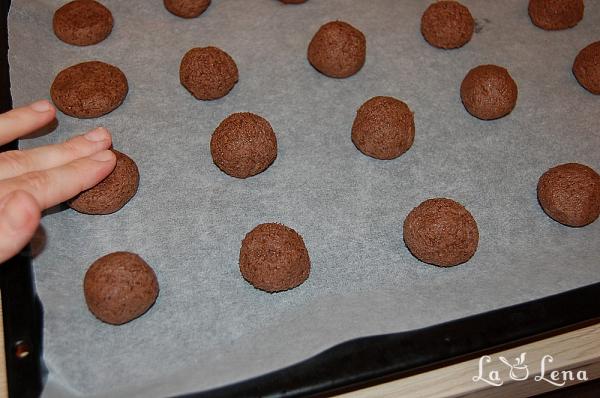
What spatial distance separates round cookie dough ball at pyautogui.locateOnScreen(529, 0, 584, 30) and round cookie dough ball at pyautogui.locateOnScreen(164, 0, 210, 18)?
58.6 inches

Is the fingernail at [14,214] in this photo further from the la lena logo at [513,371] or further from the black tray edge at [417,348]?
the la lena logo at [513,371]

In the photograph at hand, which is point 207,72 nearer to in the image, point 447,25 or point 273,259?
point 273,259

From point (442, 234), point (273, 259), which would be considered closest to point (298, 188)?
point (273, 259)

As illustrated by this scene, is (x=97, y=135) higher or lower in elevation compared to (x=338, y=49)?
lower

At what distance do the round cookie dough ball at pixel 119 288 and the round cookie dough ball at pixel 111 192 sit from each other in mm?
233

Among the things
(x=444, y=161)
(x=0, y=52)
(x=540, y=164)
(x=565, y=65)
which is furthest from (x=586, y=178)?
(x=0, y=52)

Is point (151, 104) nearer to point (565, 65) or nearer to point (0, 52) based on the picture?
point (0, 52)

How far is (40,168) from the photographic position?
6.25 ft

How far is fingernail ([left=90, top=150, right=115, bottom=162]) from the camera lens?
6.55 ft

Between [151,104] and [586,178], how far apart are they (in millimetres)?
1665

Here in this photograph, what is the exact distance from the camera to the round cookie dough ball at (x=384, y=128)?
87.4 inches

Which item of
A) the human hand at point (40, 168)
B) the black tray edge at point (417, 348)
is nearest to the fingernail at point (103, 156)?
the human hand at point (40, 168)

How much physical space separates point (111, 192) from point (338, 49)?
Result: 3.48 ft

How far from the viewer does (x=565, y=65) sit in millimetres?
2619
